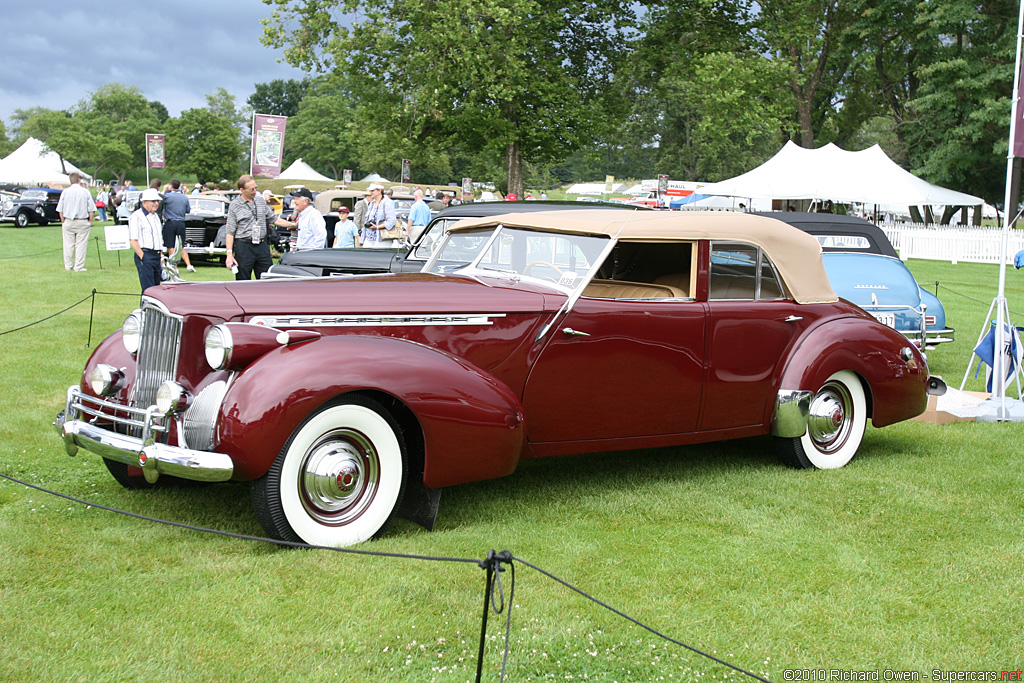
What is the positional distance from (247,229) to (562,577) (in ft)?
28.0

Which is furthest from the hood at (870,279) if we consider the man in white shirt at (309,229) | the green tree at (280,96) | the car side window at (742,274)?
the green tree at (280,96)

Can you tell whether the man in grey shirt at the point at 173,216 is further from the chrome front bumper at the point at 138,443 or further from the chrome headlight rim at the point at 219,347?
the chrome headlight rim at the point at 219,347

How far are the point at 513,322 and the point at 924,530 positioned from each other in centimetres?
250

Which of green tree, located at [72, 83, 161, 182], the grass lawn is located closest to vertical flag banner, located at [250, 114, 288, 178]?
the grass lawn

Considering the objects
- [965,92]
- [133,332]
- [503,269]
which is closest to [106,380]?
[133,332]

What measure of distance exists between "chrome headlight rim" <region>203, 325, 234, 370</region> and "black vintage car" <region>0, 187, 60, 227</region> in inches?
1282

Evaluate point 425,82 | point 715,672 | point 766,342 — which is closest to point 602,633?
point 715,672

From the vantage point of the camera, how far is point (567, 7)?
25.5 meters

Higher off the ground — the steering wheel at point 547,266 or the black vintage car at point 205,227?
the black vintage car at point 205,227

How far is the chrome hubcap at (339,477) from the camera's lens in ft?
13.7

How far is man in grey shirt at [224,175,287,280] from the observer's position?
1129 cm

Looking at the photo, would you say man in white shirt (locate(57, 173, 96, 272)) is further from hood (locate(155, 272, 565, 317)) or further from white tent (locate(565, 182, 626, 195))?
white tent (locate(565, 182, 626, 195))

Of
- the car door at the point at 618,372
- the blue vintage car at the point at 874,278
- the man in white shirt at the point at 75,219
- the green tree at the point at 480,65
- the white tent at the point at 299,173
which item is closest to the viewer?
the car door at the point at 618,372

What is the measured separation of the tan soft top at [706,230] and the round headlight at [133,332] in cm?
215
